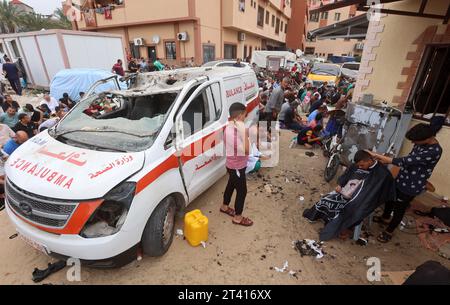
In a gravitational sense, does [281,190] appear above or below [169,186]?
below

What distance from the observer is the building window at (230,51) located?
19.9 m

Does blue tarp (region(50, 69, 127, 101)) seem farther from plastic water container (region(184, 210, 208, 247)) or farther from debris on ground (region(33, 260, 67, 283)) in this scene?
plastic water container (region(184, 210, 208, 247))

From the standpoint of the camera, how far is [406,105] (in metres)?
4.46

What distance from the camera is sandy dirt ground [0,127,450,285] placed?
2.67m

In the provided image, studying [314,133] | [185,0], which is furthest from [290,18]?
[314,133]

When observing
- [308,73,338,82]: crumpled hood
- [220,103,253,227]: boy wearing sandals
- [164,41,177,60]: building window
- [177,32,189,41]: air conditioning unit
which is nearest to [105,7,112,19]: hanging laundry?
[164,41,177,60]: building window

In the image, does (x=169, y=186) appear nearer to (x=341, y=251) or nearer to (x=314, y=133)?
(x=341, y=251)

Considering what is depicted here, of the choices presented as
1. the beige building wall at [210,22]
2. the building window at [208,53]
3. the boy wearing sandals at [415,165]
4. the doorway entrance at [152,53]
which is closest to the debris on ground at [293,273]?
the boy wearing sandals at [415,165]

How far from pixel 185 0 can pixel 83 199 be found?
16.0 metres

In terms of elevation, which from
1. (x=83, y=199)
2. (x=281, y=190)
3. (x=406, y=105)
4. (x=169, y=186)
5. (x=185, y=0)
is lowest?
(x=281, y=190)

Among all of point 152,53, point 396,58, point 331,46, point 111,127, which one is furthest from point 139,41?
point 331,46

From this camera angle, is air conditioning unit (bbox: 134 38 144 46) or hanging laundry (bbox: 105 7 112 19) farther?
hanging laundry (bbox: 105 7 112 19)

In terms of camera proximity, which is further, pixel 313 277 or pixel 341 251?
pixel 341 251

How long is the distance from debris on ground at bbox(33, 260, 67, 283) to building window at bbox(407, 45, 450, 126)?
612 centimetres
